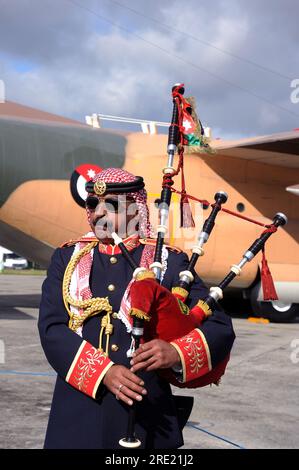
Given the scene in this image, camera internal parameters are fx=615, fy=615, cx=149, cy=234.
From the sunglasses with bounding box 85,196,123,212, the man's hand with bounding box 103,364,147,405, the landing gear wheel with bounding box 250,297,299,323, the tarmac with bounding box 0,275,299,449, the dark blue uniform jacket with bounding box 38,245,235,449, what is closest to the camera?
the man's hand with bounding box 103,364,147,405

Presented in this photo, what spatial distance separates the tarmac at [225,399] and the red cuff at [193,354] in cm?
267

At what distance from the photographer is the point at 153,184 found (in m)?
12.6

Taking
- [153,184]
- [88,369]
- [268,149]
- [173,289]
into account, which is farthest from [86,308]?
[268,149]

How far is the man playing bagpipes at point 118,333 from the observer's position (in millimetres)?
2539

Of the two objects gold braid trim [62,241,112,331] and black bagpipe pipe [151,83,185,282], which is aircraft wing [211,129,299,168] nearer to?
black bagpipe pipe [151,83,185,282]

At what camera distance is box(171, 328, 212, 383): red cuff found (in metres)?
2.57

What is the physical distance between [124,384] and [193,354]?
33 cm

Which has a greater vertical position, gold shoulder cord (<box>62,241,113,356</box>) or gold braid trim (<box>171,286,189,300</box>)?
gold braid trim (<box>171,286,189,300</box>)

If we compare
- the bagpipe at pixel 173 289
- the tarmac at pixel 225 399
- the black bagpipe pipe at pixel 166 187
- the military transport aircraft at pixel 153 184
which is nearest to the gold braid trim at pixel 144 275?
the bagpipe at pixel 173 289

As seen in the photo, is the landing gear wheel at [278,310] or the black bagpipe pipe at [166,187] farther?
the landing gear wheel at [278,310]

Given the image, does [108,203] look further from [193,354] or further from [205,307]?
[193,354]

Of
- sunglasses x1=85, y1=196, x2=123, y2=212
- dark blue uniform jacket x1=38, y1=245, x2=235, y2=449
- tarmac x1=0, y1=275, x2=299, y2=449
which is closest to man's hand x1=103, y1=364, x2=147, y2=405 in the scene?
dark blue uniform jacket x1=38, y1=245, x2=235, y2=449

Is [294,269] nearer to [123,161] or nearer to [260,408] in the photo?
[123,161]

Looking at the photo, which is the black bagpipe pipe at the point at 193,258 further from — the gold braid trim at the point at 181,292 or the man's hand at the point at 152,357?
the man's hand at the point at 152,357
